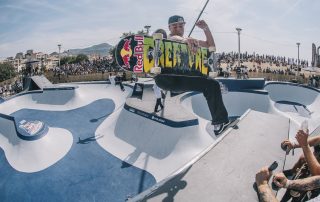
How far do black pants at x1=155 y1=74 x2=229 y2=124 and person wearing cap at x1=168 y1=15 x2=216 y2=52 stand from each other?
613 millimetres

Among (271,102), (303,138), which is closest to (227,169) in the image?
(303,138)

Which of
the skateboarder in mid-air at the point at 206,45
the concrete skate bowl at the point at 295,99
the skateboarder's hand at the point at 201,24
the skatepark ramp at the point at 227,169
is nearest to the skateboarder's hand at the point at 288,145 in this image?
the skatepark ramp at the point at 227,169

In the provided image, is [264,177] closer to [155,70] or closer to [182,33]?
[155,70]

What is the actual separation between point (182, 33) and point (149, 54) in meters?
0.83

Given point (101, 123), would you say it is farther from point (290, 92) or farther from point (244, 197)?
point (290, 92)

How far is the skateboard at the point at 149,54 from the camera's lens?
5.12 meters

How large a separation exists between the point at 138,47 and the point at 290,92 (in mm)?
24026

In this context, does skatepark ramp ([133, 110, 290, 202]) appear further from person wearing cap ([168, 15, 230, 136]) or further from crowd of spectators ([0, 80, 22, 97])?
crowd of spectators ([0, 80, 22, 97])

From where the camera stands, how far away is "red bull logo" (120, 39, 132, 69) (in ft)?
17.1

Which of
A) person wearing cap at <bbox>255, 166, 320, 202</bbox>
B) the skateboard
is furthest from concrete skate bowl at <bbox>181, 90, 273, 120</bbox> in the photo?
person wearing cap at <bbox>255, 166, 320, 202</bbox>

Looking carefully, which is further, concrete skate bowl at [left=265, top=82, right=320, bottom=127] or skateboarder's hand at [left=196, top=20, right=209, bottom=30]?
concrete skate bowl at [left=265, top=82, right=320, bottom=127]

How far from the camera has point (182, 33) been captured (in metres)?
5.44

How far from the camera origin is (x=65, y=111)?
1888 cm

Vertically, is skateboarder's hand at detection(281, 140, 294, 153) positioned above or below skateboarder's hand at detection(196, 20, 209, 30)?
below
